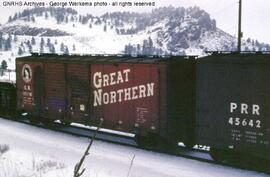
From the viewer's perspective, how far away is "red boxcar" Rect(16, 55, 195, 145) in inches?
635

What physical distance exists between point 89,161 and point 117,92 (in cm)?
350

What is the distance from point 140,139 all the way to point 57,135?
453cm

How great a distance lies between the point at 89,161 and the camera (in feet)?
49.9

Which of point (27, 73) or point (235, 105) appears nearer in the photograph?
point (235, 105)

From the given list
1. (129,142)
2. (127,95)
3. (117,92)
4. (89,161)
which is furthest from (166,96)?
(129,142)

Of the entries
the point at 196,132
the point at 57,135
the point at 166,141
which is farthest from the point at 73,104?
the point at 196,132

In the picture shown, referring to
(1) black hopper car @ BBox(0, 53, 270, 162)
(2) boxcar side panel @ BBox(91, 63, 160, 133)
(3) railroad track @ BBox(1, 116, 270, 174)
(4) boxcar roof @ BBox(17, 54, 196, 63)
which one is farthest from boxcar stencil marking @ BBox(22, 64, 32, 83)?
(2) boxcar side panel @ BBox(91, 63, 160, 133)

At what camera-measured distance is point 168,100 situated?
16.0m

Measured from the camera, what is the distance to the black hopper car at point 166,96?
13421mm

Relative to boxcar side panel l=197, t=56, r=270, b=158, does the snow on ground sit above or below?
below

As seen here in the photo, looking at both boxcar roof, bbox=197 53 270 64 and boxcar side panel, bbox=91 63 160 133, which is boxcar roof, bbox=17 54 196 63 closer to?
boxcar side panel, bbox=91 63 160 133

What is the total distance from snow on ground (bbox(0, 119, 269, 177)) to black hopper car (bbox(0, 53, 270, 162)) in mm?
767

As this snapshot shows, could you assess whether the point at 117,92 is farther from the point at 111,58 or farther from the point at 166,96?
the point at 166,96

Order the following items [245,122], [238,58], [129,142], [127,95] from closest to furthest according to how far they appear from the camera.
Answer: [245,122], [238,58], [127,95], [129,142]
